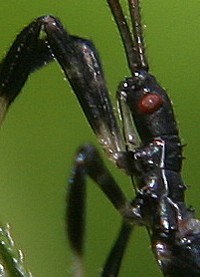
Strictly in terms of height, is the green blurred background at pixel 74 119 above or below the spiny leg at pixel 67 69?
below

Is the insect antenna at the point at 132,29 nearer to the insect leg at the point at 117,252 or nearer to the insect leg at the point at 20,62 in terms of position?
the insect leg at the point at 20,62

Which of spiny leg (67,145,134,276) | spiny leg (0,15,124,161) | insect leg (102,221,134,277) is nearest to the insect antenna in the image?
spiny leg (0,15,124,161)

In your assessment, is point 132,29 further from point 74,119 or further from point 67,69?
point 74,119

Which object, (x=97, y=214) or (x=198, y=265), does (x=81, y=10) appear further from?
(x=198, y=265)

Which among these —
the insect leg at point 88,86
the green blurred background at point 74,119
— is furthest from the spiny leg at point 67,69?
the green blurred background at point 74,119

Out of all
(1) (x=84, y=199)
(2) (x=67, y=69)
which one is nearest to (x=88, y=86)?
(2) (x=67, y=69)

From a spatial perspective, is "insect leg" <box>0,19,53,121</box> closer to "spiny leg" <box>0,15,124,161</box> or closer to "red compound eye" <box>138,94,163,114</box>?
"spiny leg" <box>0,15,124,161</box>

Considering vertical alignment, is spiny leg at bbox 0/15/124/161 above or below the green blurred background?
above
